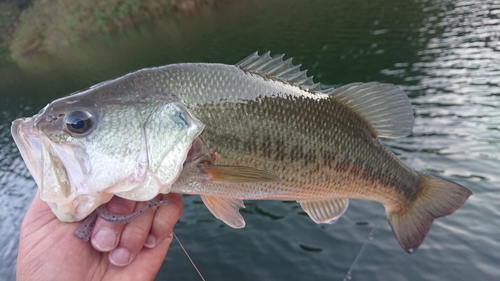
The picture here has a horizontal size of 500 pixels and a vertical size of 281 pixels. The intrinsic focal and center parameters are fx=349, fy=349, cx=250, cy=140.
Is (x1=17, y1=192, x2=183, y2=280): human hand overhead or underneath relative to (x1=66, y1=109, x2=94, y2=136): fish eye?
underneath

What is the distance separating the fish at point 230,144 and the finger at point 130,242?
1.17ft

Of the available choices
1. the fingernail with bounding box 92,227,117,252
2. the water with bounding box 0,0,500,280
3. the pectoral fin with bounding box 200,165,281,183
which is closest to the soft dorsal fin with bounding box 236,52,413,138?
the pectoral fin with bounding box 200,165,281,183

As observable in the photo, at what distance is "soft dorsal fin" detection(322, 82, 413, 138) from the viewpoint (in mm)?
2975

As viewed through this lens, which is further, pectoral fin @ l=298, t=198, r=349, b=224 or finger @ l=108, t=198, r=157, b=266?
pectoral fin @ l=298, t=198, r=349, b=224

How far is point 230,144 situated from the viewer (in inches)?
98.3

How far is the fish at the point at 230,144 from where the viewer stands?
7.11 feet

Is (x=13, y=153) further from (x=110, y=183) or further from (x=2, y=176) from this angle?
(x=110, y=183)

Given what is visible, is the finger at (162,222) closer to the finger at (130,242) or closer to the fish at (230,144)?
the finger at (130,242)

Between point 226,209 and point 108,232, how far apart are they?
0.85 meters

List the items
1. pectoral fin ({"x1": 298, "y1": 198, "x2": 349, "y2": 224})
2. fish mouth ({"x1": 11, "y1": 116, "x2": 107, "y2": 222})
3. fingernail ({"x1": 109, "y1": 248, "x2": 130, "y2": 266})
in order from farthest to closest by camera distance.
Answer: pectoral fin ({"x1": 298, "y1": 198, "x2": 349, "y2": 224})
fingernail ({"x1": 109, "y1": 248, "x2": 130, "y2": 266})
fish mouth ({"x1": 11, "y1": 116, "x2": 107, "y2": 222})

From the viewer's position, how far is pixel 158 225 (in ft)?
8.77

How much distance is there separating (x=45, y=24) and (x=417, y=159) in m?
60.5

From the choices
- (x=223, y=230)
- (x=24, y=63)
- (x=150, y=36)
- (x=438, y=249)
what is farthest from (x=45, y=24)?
(x=438, y=249)

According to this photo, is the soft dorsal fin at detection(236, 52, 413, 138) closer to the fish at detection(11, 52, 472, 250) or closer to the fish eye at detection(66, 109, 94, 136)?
the fish at detection(11, 52, 472, 250)
